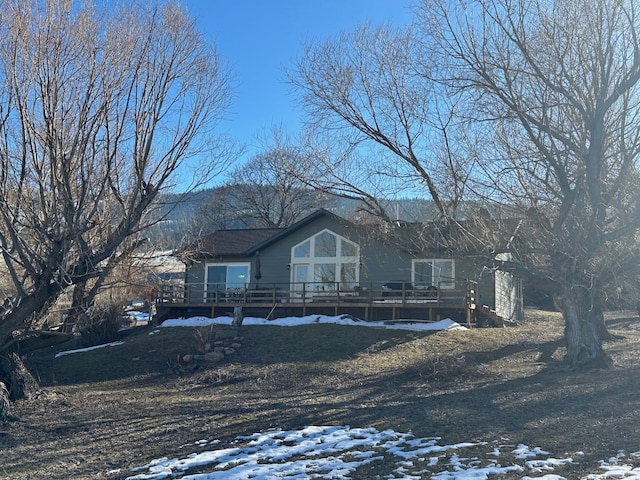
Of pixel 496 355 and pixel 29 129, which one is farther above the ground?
pixel 29 129

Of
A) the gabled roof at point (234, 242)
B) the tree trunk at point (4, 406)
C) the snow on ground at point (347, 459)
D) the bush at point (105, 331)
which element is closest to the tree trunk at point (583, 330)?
the snow on ground at point (347, 459)

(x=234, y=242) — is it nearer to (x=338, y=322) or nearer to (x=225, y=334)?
(x=338, y=322)

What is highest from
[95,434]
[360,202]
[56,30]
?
[56,30]

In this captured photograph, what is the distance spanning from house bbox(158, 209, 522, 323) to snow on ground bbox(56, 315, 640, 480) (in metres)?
10.7

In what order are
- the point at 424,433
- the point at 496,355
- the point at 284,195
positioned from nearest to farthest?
the point at 424,433
the point at 496,355
the point at 284,195

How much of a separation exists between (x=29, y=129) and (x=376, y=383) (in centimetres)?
837

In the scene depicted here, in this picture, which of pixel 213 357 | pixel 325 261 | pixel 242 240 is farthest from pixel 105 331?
pixel 325 261

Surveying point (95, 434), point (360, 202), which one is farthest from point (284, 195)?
point (95, 434)

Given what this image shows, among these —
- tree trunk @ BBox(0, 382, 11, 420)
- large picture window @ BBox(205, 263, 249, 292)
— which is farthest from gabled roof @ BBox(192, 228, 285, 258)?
tree trunk @ BBox(0, 382, 11, 420)

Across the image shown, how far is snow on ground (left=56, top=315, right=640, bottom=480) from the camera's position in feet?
20.5

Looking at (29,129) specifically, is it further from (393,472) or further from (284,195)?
(284,195)

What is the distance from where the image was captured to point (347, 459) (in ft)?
23.2

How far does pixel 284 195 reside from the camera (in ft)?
127

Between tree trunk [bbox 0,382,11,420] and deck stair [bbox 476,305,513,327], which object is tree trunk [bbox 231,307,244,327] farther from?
tree trunk [bbox 0,382,11,420]
